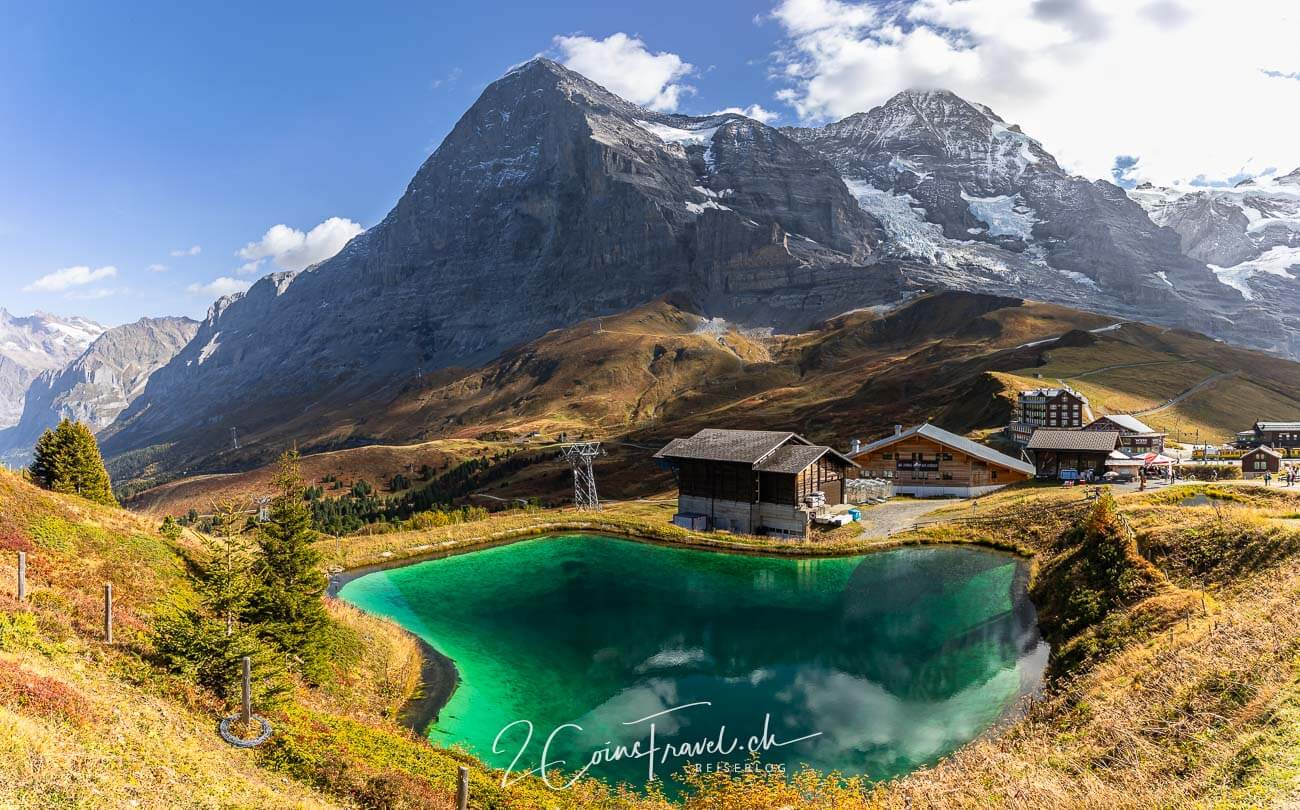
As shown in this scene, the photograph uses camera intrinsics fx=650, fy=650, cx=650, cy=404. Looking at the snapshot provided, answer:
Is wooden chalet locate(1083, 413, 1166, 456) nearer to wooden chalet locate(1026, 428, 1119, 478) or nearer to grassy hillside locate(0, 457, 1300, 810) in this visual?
wooden chalet locate(1026, 428, 1119, 478)

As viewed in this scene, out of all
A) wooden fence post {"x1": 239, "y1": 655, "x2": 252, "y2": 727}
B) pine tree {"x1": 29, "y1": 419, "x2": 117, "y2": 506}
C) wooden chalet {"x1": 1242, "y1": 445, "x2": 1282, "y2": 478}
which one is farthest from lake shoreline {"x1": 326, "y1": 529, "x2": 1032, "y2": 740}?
wooden chalet {"x1": 1242, "y1": 445, "x2": 1282, "y2": 478}

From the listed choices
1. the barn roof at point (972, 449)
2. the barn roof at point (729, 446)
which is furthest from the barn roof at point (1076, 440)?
the barn roof at point (729, 446)

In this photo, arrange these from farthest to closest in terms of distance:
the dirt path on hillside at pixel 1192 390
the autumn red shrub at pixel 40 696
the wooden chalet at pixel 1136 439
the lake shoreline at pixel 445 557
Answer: the dirt path on hillside at pixel 1192 390 < the wooden chalet at pixel 1136 439 < the lake shoreline at pixel 445 557 < the autumn red shrub at pixel 40 696

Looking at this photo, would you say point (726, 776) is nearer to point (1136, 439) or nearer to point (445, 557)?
point (445, 557)

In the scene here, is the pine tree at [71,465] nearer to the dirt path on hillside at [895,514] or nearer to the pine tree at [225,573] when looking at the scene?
the pine tree at [225,573]

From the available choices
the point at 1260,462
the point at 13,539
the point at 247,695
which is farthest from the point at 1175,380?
the point at 13,539
